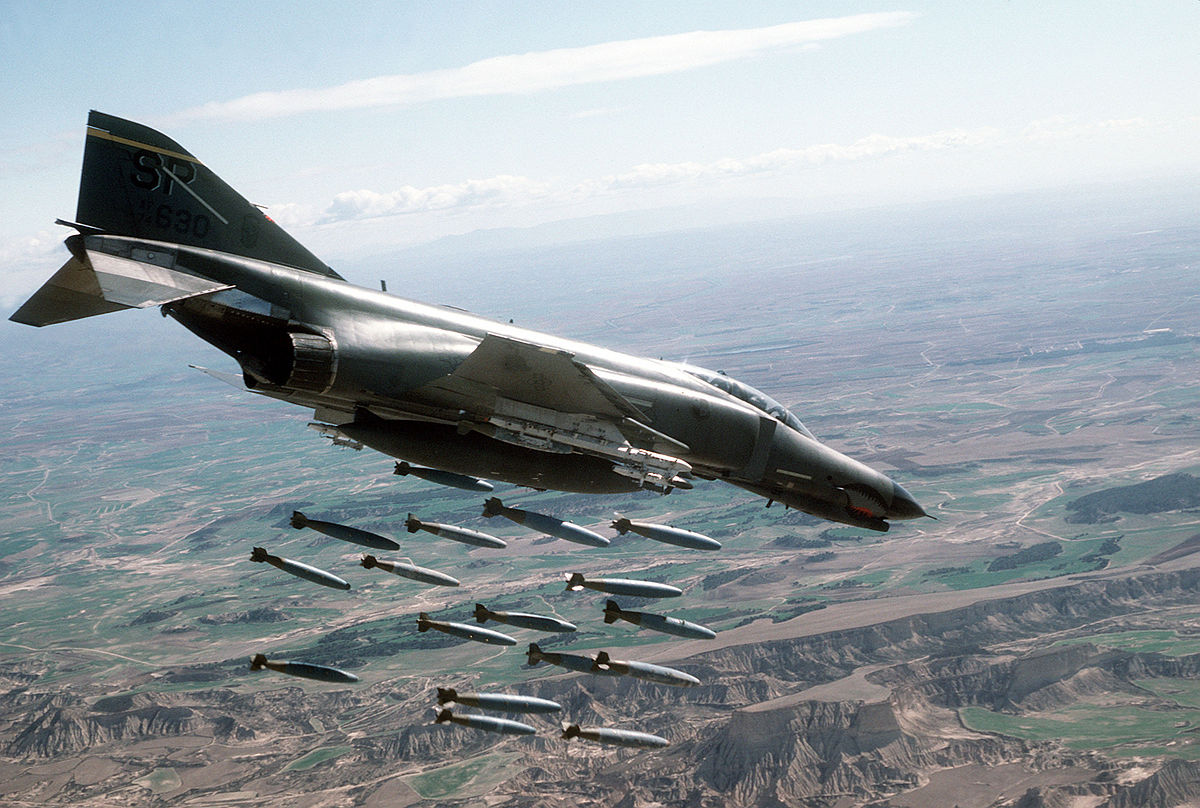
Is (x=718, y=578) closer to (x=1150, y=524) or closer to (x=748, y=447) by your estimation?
(x=1150, y=524)

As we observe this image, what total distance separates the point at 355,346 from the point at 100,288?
562cm

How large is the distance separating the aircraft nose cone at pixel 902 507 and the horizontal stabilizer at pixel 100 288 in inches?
811

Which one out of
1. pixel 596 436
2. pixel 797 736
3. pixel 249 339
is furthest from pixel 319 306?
pixel 797 736

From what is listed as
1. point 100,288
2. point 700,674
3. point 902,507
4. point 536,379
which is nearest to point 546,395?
point 536,379

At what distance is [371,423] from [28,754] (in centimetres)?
10497

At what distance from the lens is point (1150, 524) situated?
161750 millimetres

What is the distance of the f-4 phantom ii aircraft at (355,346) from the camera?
73.2 ft

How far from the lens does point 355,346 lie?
2289 centimetres

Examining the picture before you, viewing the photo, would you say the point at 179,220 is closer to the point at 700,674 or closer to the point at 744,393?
the point at 744,393

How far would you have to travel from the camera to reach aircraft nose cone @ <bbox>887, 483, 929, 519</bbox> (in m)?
30.6

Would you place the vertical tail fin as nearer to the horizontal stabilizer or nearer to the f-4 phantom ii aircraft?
the f-4 phantom ii aircraft

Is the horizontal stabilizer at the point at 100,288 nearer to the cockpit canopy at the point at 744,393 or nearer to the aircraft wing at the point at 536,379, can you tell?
the aircraft wing at the point at 536,379

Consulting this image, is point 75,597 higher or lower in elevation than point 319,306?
lower

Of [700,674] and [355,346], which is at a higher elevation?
[355,346]
